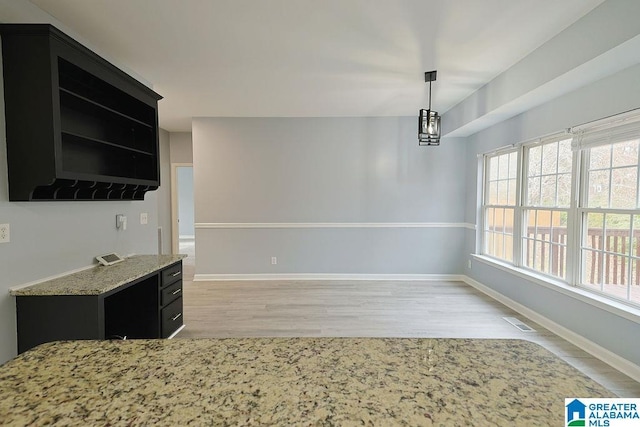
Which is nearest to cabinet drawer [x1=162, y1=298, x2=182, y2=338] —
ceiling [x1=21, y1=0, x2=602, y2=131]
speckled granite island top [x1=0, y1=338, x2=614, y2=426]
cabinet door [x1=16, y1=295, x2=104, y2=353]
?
cabinet door [x1=16, y1=295, x2=104, y2=353]

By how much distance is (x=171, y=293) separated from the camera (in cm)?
300

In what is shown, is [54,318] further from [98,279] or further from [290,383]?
[290,383]

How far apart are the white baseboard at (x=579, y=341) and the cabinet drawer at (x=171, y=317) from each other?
12.6ft

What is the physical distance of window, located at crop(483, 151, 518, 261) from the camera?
13.6ft

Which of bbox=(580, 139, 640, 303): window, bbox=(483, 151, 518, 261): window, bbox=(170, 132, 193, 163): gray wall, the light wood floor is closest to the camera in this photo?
bbox=(580, 139, 640, 303): window

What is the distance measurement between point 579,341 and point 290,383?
3.36 m

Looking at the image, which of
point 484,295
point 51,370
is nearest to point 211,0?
point 51,370

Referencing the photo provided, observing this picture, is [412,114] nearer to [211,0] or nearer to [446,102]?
[446,102]

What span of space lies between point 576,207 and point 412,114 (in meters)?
2.71

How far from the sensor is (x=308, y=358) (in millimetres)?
877

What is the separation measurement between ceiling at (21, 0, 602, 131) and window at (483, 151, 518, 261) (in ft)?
3.83

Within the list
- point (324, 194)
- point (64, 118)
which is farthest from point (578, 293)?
point (64, 118)

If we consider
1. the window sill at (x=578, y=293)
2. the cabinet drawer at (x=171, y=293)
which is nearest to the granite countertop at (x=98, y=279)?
the cabinet drawer at (x=171, y=293)

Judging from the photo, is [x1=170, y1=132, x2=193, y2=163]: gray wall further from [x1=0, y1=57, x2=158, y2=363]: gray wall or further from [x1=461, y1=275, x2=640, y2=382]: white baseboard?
[x1=461, y1=275, x2=640, y2=382]: white baseboard
